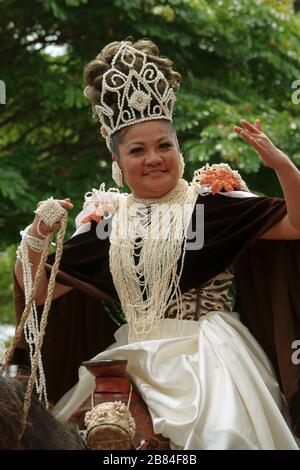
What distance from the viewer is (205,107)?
8.10 meters

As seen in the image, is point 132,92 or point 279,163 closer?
point 279,163

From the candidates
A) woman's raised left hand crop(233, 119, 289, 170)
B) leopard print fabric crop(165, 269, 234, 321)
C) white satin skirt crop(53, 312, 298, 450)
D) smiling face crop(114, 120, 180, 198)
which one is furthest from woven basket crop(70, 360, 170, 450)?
woman's raised left hand crop(233, 119, 289, 170)

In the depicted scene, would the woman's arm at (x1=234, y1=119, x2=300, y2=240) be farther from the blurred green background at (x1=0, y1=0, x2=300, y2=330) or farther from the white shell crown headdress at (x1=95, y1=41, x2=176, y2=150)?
the blurred green background at (x1=0, y1=0, x2=300, y2=330)

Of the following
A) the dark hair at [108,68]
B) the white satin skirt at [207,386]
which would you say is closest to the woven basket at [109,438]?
the white satin skirt at [207,386]

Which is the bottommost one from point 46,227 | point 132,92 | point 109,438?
point 109,438

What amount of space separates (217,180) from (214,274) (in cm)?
43

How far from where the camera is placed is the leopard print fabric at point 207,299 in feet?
14.3

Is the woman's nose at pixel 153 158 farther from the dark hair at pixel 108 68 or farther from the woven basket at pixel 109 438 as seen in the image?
the woven basket at pixel 109 438

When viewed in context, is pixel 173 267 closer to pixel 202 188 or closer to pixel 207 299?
pixel 207 299

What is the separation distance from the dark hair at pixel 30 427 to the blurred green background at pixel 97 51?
4076mm

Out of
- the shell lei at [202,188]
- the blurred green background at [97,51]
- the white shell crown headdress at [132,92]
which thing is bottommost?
the shell lei at [202,188]

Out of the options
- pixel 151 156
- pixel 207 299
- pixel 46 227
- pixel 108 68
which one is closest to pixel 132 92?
pixel 108 68

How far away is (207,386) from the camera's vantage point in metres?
3.96
